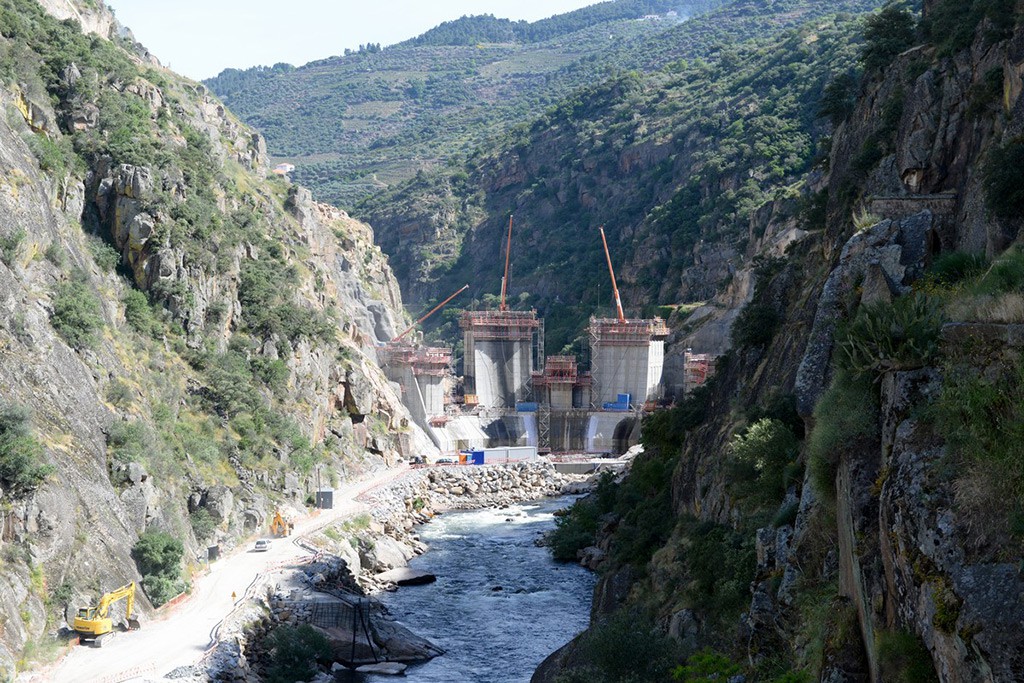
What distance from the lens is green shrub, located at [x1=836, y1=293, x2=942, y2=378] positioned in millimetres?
16562

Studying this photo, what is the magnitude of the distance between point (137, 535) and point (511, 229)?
5870 inches

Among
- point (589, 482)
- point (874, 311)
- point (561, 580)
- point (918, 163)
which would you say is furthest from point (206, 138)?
point (874, 311)

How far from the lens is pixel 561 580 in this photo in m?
59.3

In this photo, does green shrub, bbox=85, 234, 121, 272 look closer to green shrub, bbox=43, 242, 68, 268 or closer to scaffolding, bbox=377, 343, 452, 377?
green shrub, bbox=43, 242, 68, 268

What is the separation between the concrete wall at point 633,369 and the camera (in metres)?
117

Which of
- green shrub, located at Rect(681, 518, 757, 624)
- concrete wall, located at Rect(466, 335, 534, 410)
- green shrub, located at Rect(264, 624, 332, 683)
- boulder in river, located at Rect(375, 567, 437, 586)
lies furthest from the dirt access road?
concrete wall, located at Rect(466, 335, 534, 410)

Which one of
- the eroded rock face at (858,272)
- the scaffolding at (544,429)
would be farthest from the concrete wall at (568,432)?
the eroded rock face at (858,272)

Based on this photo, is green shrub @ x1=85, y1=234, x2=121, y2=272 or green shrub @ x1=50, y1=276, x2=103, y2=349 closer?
green shrub @ x1=50, y1=276, x2=103, y2=349

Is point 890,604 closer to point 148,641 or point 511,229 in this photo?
point 148,641

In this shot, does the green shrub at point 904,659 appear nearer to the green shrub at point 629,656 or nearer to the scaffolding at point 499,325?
the green shrub at point 629,656

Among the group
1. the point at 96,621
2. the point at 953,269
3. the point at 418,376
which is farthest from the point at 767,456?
the point at 418,376

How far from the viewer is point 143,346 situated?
2349 inches

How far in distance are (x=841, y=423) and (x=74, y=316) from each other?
1491 inches

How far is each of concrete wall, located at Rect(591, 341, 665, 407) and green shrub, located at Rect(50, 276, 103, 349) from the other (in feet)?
234
